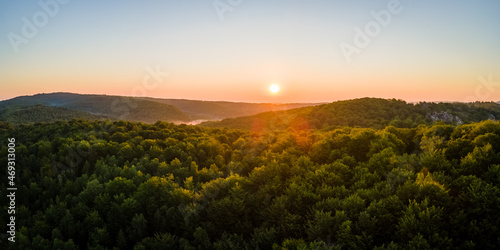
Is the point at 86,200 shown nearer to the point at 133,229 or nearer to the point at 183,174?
the point at 133,229

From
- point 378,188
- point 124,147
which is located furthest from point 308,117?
point 378,188

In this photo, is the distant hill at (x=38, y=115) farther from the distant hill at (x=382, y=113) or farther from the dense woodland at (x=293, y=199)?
the dense woodland at (x=293, y=199)

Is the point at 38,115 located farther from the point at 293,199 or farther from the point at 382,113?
the point at 293,199

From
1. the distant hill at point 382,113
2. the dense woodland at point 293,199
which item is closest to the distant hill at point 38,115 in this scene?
the distant hill at point 382,113

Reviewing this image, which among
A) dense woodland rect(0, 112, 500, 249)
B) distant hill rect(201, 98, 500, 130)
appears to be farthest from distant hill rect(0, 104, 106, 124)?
dense woodland rect(0, 112, 500, 249)

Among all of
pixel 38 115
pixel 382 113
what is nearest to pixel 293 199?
pixel 382 113

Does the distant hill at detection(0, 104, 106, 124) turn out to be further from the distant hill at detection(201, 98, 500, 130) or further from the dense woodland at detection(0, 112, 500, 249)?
the dense woodland at detection(0, 112, 500, 249)

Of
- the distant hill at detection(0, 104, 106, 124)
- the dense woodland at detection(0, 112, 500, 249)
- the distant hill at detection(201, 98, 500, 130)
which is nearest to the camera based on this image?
the dense woodland at detection(0, 112, 500, 249)

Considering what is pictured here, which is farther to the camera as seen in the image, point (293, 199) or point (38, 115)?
point (38, 115)
